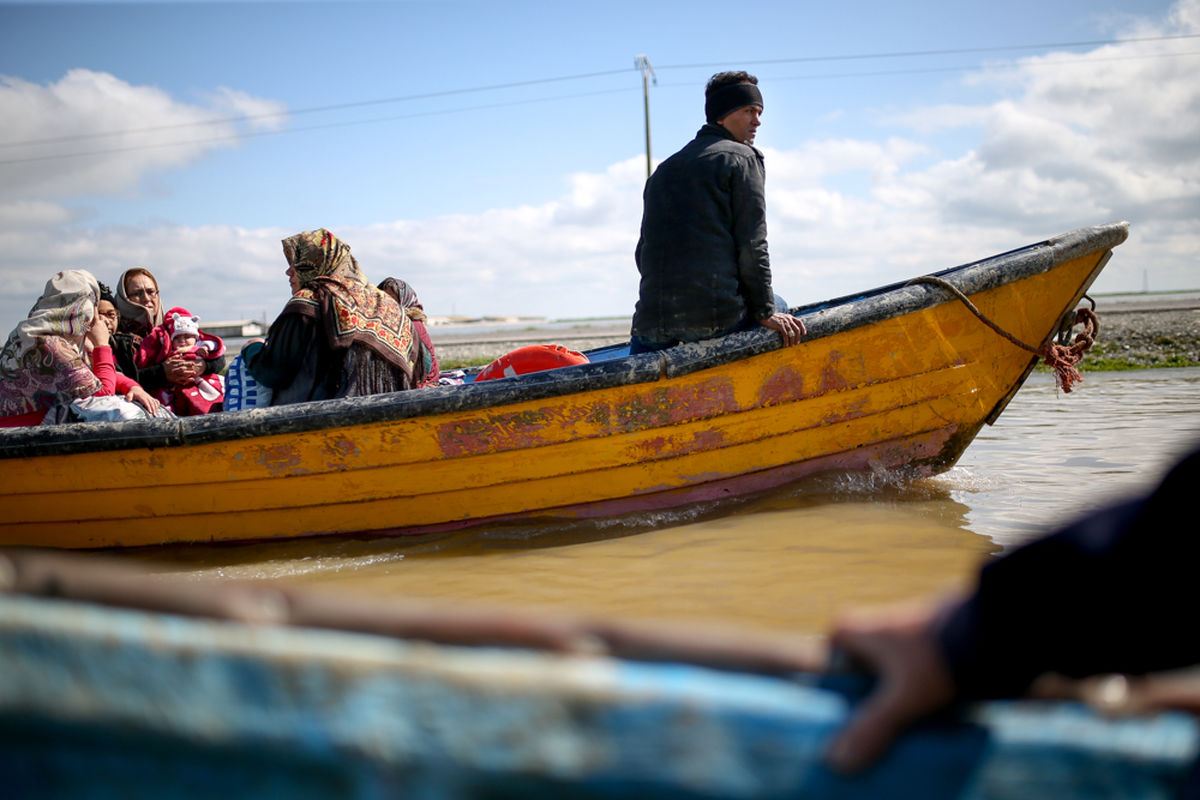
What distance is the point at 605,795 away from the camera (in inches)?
34.6

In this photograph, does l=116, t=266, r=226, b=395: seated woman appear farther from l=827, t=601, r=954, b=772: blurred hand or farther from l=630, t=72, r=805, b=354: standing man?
l=827, t=601, r=954, b=772: blurred hand

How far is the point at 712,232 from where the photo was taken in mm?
4242

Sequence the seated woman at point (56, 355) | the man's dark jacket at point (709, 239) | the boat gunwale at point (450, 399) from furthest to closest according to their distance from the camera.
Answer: the seated woman at point (56, 355) < the man's dark jacket at point (709, 239) < the boat gunwale at point (450, 399)

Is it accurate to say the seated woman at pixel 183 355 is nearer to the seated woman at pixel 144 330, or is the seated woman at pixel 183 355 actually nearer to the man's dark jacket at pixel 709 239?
the seated woman at pixel 144 330

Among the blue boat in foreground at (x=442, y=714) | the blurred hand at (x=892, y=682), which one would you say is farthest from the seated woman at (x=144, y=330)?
the blurred hand at (x=892, y=682)

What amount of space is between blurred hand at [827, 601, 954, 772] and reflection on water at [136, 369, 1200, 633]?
1.86 metres

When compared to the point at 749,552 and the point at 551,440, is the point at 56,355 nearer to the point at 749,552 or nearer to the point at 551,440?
the point at 551,440

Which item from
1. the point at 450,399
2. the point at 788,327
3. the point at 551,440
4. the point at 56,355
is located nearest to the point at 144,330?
the point at 56,355

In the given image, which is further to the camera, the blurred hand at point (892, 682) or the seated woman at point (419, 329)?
the seated woman at point (419, 329)

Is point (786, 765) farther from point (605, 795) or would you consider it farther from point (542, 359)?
point (542, 359)

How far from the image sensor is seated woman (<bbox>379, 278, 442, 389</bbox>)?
488 centimetres

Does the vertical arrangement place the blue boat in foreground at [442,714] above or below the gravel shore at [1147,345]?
below

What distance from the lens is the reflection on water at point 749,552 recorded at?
3090mm

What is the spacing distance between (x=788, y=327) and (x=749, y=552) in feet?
3.79
